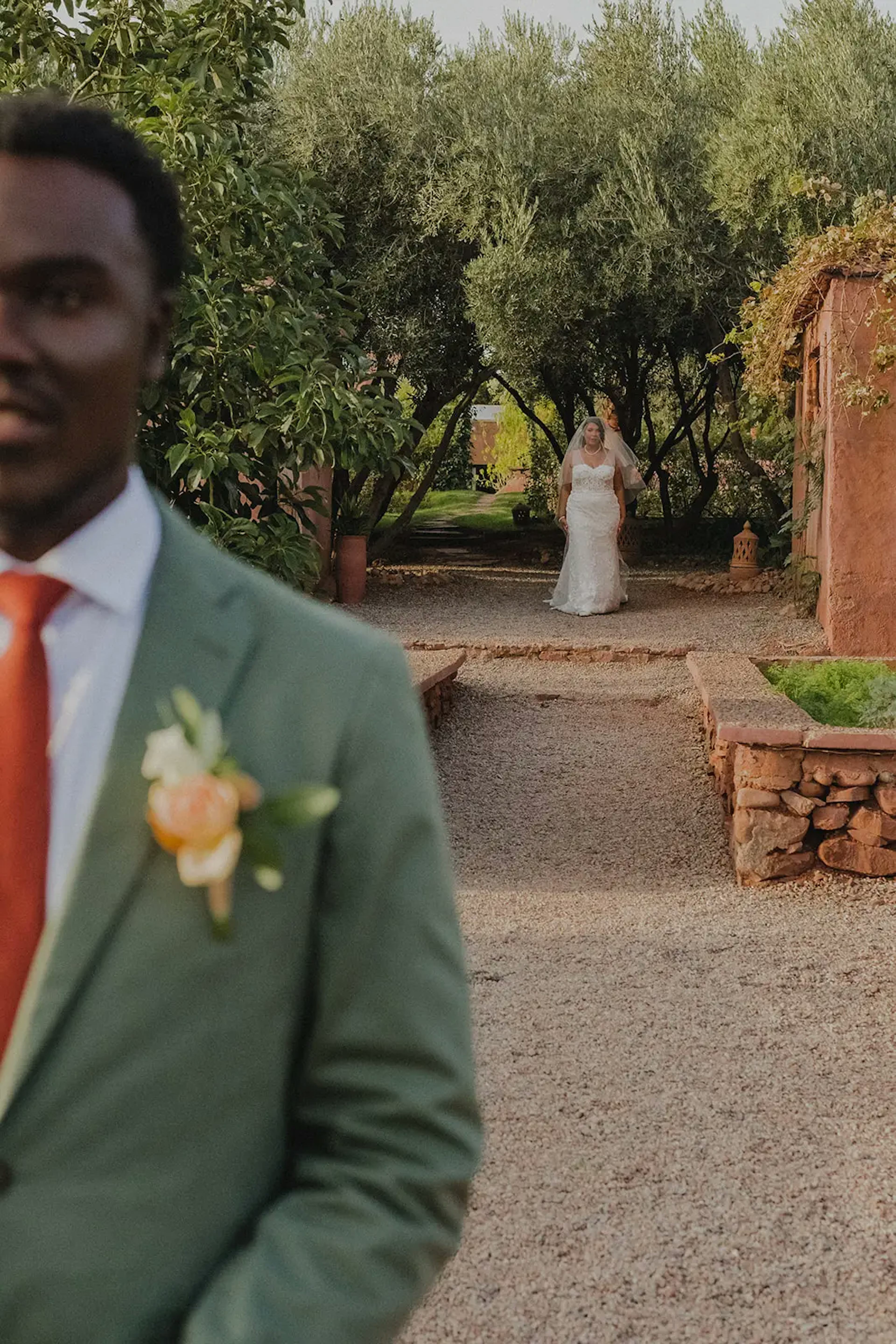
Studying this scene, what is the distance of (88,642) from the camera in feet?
3.33

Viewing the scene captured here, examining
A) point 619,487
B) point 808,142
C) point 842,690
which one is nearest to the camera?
point 842,690

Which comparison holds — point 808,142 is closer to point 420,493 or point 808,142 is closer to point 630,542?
point 420,493

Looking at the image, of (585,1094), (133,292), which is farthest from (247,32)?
(133,292)

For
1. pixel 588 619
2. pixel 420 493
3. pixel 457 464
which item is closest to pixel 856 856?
pixel 588 619

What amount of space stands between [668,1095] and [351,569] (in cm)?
1020

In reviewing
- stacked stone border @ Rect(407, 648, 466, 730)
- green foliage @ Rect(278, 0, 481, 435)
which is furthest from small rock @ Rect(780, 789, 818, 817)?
green foliage @ Rect(278, 0, 481, 435)

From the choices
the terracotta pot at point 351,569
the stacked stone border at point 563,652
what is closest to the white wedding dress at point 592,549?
the terracotta pot at point 351,569

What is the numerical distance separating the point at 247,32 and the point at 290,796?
5.96m

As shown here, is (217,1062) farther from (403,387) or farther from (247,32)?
(403,387)

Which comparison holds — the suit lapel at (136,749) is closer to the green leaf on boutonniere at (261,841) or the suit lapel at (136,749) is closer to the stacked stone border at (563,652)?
the green leaf on boutonniere at (261,841)

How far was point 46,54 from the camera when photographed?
23.8 feet

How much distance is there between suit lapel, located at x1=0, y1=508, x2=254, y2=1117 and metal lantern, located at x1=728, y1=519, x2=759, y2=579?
13494 millimetres

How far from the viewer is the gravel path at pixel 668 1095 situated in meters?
2.78

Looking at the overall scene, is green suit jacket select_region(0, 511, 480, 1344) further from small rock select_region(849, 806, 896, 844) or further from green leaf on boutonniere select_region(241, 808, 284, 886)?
small rock select_region(849, 806, 896, 844)
